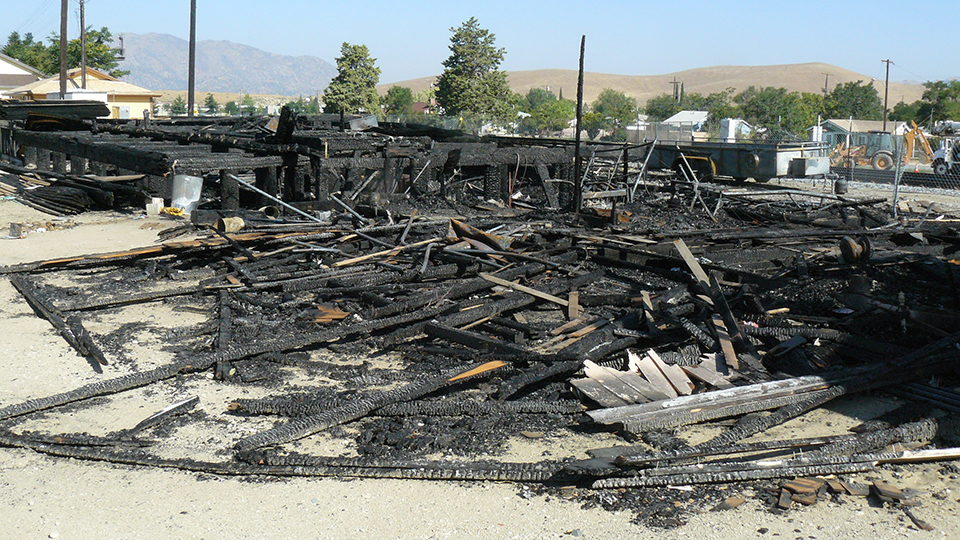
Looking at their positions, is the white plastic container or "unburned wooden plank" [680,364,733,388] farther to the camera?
the white plastic container

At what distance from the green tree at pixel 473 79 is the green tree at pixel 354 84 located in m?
6.89

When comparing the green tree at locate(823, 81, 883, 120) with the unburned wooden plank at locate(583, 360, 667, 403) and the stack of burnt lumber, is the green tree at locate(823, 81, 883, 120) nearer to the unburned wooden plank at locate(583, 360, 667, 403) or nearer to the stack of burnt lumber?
the stack of burnt lumber

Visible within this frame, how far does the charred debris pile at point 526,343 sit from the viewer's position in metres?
5.37

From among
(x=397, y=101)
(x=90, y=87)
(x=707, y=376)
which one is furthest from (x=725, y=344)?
(x=397, y=101)

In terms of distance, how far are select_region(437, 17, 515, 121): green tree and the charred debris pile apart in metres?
56.9

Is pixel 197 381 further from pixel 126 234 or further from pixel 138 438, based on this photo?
pixel 126 234

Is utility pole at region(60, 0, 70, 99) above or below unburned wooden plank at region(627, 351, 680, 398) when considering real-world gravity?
above

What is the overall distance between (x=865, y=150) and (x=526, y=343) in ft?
129

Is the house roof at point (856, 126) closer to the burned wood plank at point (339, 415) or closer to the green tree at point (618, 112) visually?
the green tree at point (618, 112)

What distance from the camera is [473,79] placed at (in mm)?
69688

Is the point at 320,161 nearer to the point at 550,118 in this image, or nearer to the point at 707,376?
the point at 707,376

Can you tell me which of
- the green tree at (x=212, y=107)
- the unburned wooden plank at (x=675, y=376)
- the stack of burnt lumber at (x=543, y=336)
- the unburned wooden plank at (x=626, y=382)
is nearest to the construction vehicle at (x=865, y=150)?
the stack of burnt lumber at (x=543, y=336)

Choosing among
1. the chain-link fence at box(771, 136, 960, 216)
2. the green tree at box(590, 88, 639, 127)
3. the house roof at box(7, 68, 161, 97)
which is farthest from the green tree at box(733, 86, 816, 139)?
the house roof at box(7, 68, 161, 97)

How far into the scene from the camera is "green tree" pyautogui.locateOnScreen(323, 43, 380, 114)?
7000cm
